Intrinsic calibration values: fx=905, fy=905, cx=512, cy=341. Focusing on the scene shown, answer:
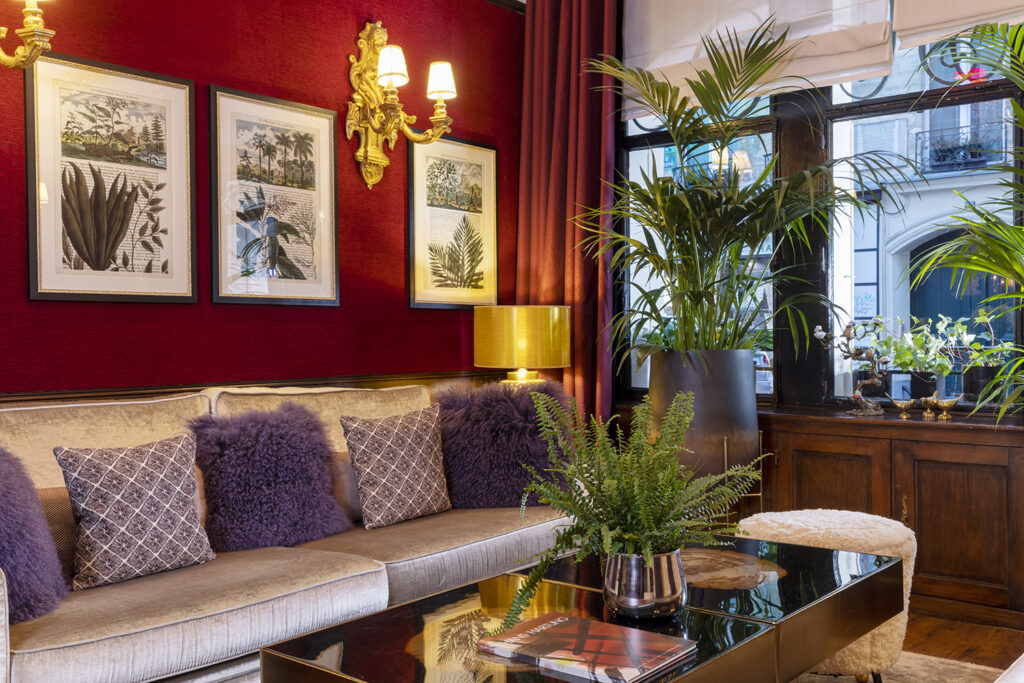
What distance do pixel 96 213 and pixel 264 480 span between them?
1.07 m

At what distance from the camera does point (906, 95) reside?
372cm

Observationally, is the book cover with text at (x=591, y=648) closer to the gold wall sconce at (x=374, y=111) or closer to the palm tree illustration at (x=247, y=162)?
the palm tree illustration at (x=247, y=162)

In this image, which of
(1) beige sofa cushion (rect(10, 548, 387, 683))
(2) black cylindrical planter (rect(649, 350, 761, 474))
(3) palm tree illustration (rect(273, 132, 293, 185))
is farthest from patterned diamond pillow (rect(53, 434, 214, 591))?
(2) black cylindrical planter (rect(649, 350, 761, 474))

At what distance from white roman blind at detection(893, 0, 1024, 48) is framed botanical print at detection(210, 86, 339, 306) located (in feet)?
7.56

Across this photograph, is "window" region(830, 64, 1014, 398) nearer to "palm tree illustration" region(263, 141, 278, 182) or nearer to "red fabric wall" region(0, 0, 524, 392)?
"red fabric wall" region(0, 0, 524, 392)

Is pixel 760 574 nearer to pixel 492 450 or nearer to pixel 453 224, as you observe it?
pixel 492 450

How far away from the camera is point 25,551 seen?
1.98 metres

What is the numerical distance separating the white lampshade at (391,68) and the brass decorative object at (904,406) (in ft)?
7.66

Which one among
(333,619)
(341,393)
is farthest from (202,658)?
(341,393)

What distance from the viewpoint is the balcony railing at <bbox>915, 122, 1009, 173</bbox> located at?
3.54 metres

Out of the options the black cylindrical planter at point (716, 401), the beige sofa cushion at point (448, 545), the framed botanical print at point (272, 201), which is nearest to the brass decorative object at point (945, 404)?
the black cylindrical planter at point (716, 401)

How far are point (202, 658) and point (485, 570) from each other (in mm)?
994

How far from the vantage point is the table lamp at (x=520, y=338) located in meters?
3.98

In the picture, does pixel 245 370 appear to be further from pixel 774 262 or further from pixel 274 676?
pixel 774 262
